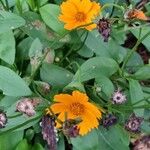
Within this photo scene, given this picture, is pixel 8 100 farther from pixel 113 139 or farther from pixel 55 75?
pixel 113 139

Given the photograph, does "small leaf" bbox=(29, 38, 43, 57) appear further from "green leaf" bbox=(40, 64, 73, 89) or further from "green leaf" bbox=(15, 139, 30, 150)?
"green leaf" bbox=(15, 139, 30, 150)

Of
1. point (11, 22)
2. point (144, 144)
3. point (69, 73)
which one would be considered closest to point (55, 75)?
point (69, 73)

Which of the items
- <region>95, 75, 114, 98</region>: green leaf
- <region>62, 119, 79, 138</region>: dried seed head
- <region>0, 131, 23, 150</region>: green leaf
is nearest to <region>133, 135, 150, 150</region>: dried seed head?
<region>62, 119, 79, 138</region>: dried seed head

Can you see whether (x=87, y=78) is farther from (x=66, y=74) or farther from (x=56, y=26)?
(x=56, y=26)

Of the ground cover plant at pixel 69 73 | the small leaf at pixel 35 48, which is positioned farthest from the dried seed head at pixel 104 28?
the small leaf at pixel 35 48

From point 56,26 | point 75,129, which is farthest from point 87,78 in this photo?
point 75,129

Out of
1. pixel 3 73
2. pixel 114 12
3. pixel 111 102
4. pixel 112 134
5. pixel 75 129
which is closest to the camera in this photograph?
pixel 75 129
